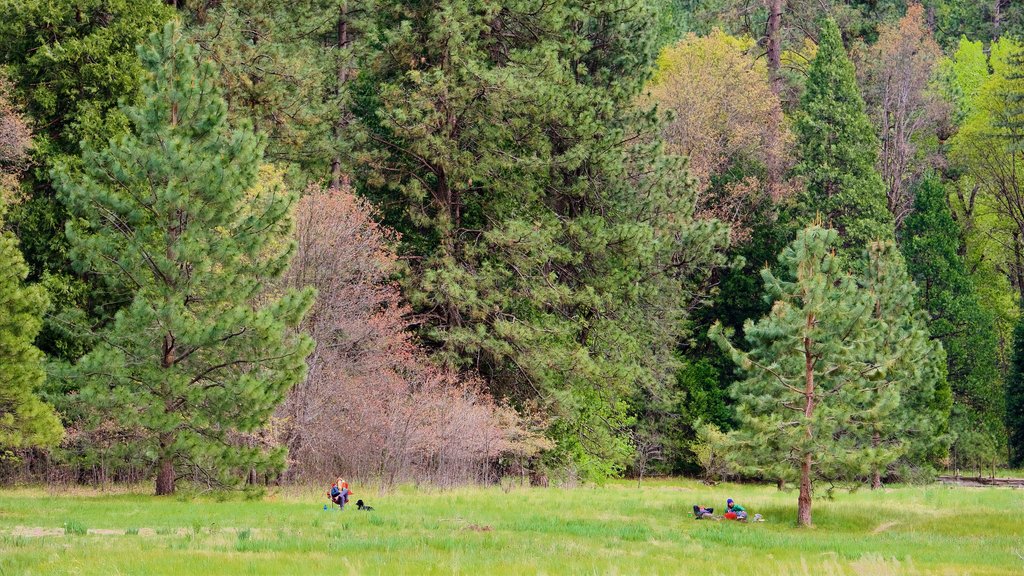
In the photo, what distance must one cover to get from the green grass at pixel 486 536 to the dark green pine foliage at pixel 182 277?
5.71ft

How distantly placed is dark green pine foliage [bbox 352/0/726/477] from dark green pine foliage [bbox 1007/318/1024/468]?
74.7 feet

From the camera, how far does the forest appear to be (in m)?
24.4

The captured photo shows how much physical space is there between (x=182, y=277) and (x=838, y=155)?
3360 cm

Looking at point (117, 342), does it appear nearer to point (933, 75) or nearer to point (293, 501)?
point (293, 501)

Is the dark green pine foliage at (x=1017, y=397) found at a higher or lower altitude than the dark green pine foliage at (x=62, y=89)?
lower

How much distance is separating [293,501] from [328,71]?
68.6ft

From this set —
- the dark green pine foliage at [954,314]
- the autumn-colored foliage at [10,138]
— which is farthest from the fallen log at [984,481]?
the autumn-colored foliage at [10,138]

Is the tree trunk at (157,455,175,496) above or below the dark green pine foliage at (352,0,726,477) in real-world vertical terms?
below

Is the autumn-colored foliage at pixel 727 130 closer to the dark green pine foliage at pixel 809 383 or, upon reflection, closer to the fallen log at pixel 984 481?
the fallen log at pixel 984 481

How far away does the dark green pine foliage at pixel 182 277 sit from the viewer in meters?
23.8

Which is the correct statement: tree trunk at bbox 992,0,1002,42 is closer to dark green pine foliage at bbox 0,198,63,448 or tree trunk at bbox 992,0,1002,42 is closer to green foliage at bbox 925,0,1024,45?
green foliage at bbox 925,0,1024,45

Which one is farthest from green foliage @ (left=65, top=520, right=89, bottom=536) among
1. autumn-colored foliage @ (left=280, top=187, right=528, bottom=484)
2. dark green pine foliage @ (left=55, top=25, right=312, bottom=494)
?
autumn-colored foliage @ (left=280, top=187, right=528, bottom=484)

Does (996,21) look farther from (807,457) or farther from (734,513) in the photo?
(734,513)

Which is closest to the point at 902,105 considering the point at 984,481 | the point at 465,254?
the point at 984,481
